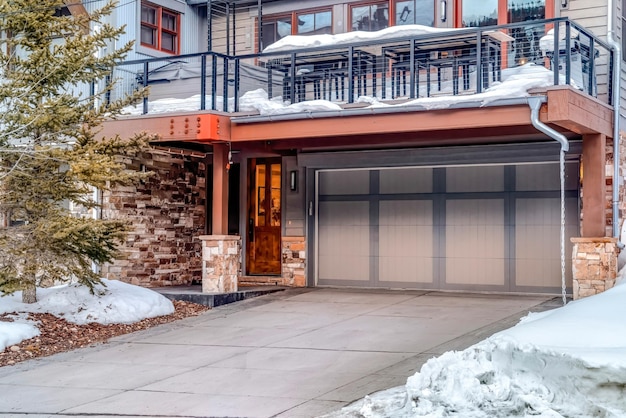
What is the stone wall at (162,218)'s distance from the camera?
50.6 feet

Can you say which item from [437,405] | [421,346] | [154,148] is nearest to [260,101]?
[154,148]

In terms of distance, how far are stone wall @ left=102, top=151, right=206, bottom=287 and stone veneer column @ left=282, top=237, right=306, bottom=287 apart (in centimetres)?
187

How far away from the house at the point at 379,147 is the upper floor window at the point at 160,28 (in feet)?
0.12

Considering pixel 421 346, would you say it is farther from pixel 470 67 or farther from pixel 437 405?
pixel 470 67

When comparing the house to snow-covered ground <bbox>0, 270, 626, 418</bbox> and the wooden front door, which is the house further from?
snow-covered ground <bbox>0, 270, 626, 418</bbox>

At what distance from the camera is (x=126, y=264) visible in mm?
15469

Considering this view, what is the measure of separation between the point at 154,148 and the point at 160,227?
168cm

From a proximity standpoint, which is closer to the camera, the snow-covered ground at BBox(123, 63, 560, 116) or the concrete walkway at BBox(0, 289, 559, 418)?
the concrete walkway at BBox(0, 289, 559, 418)

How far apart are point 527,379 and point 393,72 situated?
7968 mm

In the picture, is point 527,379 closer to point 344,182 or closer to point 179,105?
point 179,105

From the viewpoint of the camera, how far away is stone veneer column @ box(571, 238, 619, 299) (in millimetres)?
12141

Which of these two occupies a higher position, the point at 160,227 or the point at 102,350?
the point at 160,227

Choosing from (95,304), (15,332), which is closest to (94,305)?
(95,304)

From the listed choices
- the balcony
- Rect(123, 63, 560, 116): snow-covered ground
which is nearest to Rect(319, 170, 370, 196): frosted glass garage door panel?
the balcony
